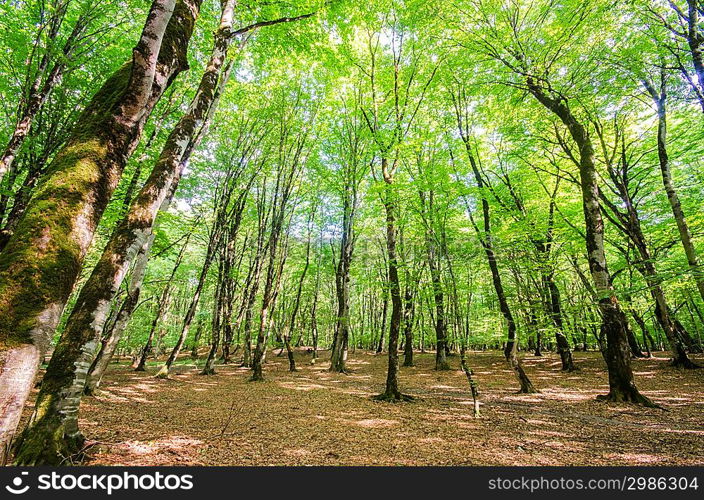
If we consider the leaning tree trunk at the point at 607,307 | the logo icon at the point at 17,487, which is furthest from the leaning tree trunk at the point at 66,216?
the leaning tree trunk at the point at 607,307

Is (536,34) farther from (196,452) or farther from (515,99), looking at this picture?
(196,452)

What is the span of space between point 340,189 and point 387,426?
41.2 feet

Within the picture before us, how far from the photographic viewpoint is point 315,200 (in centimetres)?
2125

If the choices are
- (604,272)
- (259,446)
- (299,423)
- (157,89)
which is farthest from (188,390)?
(604,272)

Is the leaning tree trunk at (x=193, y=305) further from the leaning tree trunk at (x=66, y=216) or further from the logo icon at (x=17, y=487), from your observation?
the logo icon at (x=17, y=487)

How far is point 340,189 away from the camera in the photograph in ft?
54.6

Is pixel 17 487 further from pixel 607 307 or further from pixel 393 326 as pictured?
pixel 607 307

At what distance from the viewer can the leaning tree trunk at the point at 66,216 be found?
202cm

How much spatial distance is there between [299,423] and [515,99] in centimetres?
1206

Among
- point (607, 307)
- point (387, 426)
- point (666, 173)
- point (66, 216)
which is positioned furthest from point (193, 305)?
point (666, 173)

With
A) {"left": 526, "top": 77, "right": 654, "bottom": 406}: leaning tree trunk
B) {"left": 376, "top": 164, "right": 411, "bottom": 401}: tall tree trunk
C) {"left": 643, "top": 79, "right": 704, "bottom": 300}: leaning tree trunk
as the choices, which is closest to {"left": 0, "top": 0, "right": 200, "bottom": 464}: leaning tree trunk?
{"left": 376, "top": 164, "right": 411, "bottom": 401}: tall tree trunk

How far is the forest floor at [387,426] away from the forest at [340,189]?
73mm

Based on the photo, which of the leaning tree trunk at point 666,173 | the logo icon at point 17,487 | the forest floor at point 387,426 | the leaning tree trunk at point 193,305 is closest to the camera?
the logo icon at point 17,487

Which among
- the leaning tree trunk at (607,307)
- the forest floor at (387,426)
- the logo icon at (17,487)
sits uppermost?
the leaning tree trunk at (607,307)
